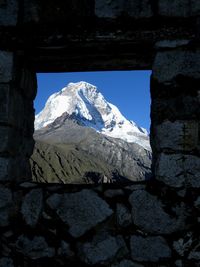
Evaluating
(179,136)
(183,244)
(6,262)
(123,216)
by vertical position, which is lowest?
(6,262)

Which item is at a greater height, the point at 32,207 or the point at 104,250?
the point at 32,207

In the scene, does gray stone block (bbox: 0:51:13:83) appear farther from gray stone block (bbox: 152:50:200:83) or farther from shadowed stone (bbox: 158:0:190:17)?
shadowed stone (bbox: 158:0:190:17)

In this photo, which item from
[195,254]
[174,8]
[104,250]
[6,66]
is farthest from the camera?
[6,66]

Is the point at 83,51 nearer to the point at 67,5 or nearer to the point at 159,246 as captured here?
the point at 67,5

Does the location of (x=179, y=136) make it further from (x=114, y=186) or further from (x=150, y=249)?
(x=150, y=249)

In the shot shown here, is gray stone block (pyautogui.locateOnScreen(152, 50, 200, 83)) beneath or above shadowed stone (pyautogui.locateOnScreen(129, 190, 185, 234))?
above

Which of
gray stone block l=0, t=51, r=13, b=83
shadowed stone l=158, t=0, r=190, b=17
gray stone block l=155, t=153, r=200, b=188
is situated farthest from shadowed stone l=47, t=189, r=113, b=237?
shadowed stone l=158, t=0, r=190, b=17

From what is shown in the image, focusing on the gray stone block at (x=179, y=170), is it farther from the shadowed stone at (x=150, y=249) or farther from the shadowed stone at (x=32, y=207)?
the shadowed stone at (x=32, y=207)

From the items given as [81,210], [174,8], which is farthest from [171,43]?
[81,210]
